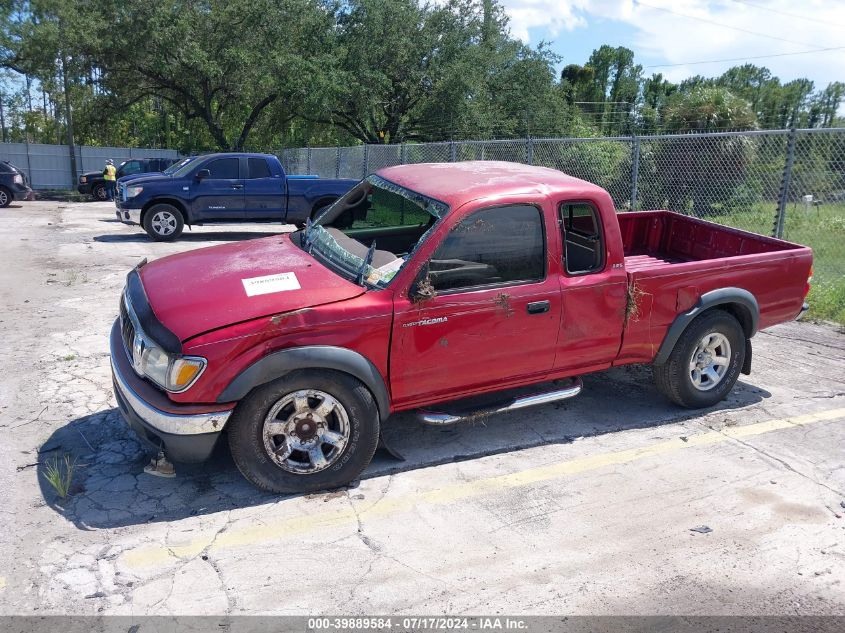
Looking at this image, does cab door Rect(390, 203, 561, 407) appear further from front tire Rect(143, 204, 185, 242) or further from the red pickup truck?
front tire Rect(143, 204, 185, 242)

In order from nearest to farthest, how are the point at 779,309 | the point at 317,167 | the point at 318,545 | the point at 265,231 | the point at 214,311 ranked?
the point at 318,545
the point at 214,311
the point at 779,309
the point at 265,231
the point at 317,167

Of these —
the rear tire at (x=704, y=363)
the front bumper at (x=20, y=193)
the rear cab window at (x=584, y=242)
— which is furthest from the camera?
the front bumper at (x=20, y=193)

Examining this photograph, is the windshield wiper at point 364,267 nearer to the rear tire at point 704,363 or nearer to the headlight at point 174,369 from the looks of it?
the headlight at point 174,369

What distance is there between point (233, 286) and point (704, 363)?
3.52 metres

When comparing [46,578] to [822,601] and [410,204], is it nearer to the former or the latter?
[410,204]

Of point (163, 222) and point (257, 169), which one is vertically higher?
point (257, 169)

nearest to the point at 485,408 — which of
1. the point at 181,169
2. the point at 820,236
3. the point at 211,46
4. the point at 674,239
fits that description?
the point at 674,239

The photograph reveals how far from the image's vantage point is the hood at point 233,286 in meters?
3.86

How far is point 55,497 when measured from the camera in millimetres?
4000

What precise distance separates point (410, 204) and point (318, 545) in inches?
94.9

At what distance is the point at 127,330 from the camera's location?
435 centimetres

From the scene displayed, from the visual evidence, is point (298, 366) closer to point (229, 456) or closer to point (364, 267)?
point (364, 267)

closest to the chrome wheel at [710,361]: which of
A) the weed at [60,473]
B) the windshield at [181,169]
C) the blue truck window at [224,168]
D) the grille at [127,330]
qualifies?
the grille at [127,330]

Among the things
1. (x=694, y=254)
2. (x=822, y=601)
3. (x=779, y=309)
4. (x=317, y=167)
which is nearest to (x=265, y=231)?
(x=317, y=167)
